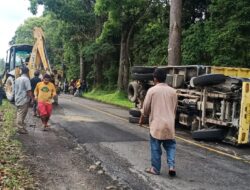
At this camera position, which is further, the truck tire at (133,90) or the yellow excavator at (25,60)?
the yellow excavator at (25,60)

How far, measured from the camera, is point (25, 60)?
2473 cm

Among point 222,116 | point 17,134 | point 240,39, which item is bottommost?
point 17,134

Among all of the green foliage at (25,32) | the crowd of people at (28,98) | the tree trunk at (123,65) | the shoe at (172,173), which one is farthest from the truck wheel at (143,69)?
the green foliage at (25,32)

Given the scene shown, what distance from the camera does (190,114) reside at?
1470cm

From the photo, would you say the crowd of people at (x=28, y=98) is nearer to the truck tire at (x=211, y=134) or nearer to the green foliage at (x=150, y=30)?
the truck tire at (x=211, y=134)

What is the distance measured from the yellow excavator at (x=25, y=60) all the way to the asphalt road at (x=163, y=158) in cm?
746

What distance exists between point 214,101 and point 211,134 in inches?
42.0

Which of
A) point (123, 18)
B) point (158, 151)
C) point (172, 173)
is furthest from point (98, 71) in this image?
point (172, 173)

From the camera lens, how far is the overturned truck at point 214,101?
12297 millimetres

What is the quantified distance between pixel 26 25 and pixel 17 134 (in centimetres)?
9339

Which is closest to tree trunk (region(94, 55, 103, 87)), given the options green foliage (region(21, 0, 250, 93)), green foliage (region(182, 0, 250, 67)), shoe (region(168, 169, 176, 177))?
green foliage (region(21, 0, 250, 93))

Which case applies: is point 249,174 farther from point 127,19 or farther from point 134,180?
point 127,19

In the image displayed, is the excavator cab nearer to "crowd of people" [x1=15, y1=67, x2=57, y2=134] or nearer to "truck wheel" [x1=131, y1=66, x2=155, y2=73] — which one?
"truck wheel" [x1=131, y1=66, x2=155, y2=73]

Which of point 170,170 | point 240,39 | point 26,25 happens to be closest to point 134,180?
point 170,170
